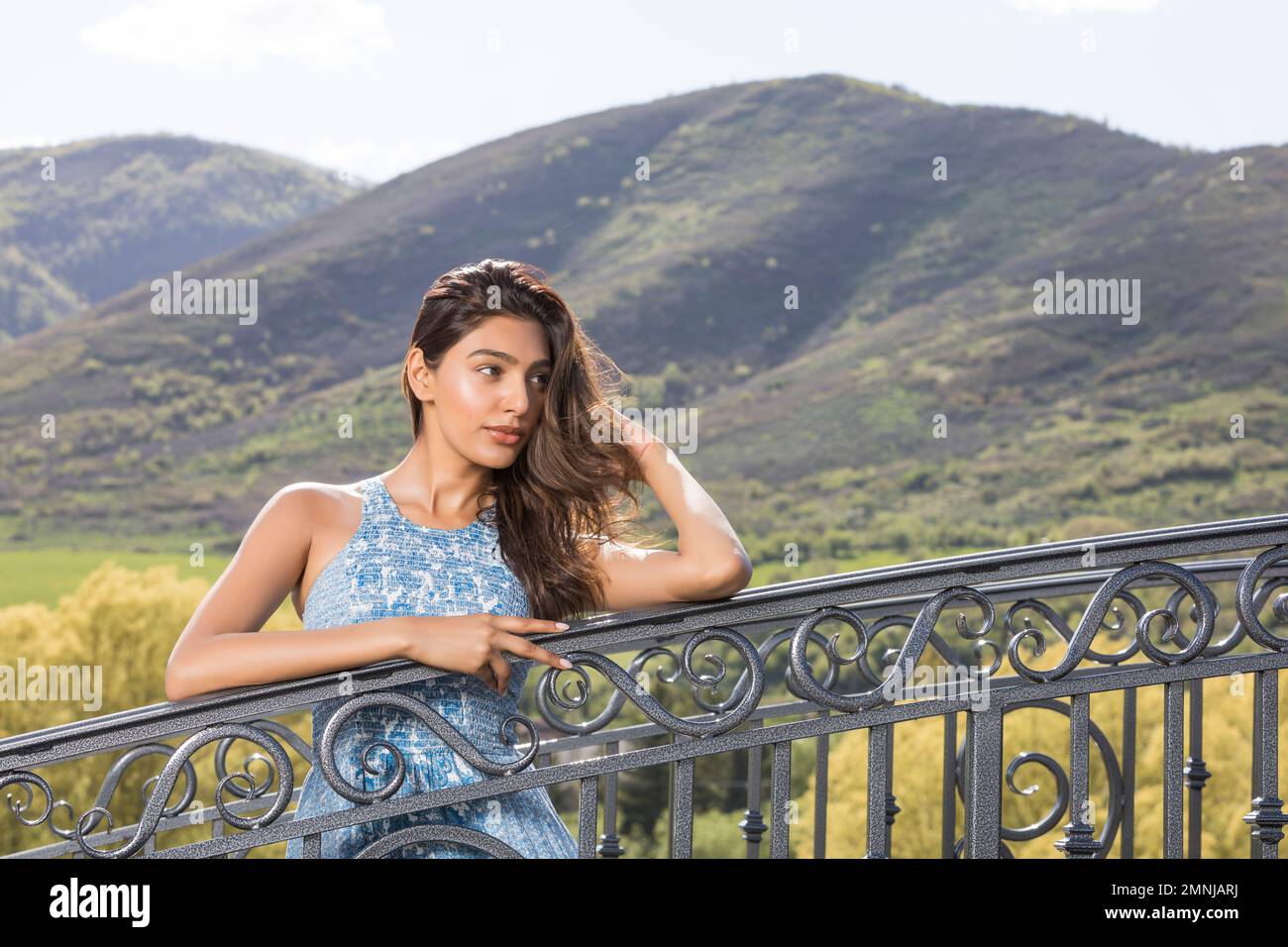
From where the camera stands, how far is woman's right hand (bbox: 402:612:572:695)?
1.51 metres

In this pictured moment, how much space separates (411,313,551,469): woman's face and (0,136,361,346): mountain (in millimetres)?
72837

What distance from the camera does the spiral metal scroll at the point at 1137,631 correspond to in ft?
5.18

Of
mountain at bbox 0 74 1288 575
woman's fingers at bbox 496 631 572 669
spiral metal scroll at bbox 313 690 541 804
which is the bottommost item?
spiral metal scroll at bbox 313 690 541 804

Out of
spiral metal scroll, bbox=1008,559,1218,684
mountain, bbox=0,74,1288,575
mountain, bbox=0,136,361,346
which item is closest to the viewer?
spiral metal scroll, bbox=1008,559,1218,684

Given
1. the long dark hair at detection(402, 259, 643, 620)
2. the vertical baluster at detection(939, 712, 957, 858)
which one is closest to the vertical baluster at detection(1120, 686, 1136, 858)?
the vertical baluster at detection(939, 712, 957, 858)

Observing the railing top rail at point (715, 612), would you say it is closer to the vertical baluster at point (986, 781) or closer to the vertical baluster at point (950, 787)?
the vertical baluster at point (986, 781)

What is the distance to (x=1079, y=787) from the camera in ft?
5.42

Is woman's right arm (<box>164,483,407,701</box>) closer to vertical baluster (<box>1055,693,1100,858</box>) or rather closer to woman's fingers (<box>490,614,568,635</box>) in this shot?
woman's fingers (<box>490,614,568,635</box>)

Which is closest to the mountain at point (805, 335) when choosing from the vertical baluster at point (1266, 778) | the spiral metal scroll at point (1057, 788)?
the spiral metal scroll at point (1057, 788)

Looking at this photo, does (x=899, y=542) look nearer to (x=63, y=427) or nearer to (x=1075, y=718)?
(x=63, y=427)

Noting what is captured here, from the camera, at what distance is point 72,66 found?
103438 mm

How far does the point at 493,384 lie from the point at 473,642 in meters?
0.50

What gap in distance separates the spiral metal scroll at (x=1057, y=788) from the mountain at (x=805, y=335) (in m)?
36.6

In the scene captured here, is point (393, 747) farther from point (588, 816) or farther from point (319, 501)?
point (319, 501)
